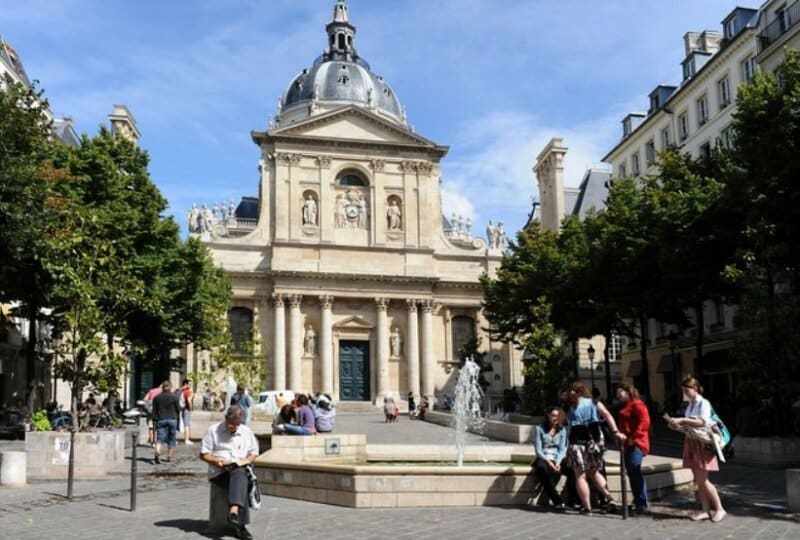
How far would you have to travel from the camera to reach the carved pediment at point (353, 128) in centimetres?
5784

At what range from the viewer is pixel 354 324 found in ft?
186

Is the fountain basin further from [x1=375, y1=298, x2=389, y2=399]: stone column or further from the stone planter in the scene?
[x1=375, y1=298, x2=389, y2=399]: stone column

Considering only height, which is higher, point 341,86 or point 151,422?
point 341,86

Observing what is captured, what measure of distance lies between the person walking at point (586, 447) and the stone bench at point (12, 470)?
1010 cm

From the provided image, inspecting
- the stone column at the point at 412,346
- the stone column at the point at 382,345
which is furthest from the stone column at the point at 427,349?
the stone column at the point at 382,345

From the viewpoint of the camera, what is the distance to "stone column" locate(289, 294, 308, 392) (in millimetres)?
54438

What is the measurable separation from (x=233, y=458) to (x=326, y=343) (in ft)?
149

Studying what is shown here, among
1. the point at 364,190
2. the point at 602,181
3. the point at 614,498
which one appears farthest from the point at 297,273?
the point at 614,498

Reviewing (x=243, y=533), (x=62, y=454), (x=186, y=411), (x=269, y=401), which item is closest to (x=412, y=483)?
(x=243, y=533)

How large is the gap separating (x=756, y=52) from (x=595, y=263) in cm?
1242

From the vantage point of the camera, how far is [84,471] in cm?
1692

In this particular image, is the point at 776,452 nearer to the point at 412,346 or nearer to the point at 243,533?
the point at 243,533

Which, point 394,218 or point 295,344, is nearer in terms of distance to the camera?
point 295,344

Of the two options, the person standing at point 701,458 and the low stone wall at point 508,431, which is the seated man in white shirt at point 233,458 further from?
the low stone wall at point 508,431
